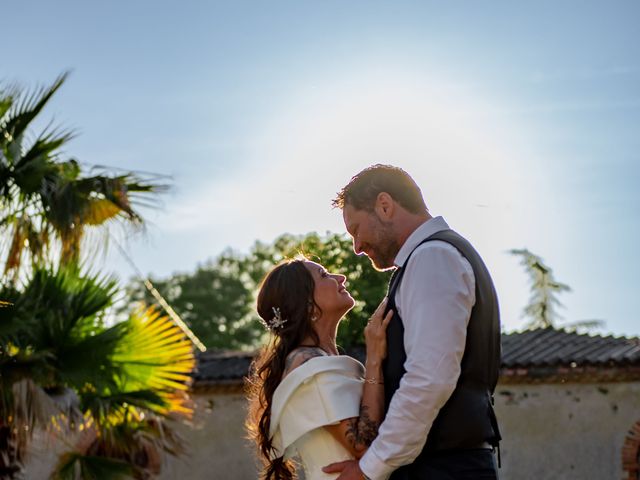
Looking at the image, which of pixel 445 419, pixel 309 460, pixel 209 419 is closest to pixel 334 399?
pixel 309 460

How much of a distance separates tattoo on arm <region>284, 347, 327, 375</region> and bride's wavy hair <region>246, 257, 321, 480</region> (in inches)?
1.8

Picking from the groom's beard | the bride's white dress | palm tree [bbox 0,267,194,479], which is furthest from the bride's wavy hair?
palm tree [bbox 0,267,194,479]

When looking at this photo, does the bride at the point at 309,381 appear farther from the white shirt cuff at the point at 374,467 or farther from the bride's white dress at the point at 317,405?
the white shirt cuff at the point at 374,467

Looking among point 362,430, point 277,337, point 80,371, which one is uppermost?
point 277,337

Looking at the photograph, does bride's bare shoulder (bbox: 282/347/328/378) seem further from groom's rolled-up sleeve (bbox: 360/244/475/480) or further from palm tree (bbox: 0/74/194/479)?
palm tree (bbox: 0/74/194/479)

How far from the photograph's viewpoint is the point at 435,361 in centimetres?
280

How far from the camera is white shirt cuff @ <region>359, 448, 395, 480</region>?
2.90m

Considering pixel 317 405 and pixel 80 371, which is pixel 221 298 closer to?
pixel 80 371

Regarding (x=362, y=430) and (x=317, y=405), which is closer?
(x=362, y=430)

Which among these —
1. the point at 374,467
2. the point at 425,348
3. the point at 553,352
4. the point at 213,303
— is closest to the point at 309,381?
the point at 374,467

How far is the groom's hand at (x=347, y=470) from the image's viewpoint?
305 centimetres

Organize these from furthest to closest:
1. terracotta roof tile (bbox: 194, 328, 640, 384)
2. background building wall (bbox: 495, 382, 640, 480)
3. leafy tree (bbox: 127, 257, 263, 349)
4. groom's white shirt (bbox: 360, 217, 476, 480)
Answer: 1. leafy tree (bbox: 127, 257, 263, 349)
2. background building wall (bbox: 495, 382, 640, 480)
3. terracotta roof tile (bbox: 194, 328, 640, 384)
4. groom's white shirt (bbox: 360, 217, 476, 480)

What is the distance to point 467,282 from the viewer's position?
2.94 metres

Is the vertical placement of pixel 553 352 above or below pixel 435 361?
above
